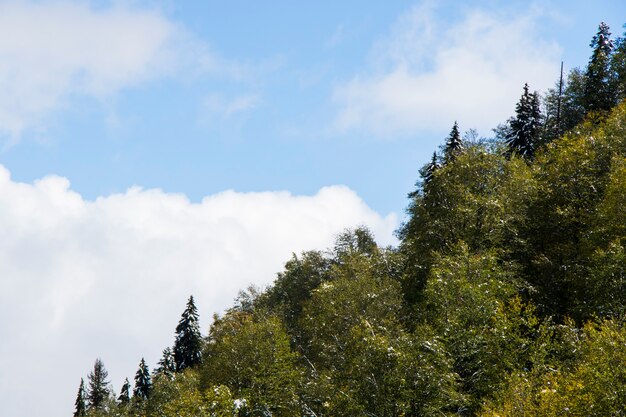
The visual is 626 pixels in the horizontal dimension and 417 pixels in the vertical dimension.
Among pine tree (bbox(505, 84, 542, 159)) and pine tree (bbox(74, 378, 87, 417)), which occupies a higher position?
pine tree (bbox(505, 84, 542, 159))

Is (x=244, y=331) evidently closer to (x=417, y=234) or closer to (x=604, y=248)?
(x=417, y=234)

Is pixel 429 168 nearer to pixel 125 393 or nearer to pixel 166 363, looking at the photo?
pixel 166 363

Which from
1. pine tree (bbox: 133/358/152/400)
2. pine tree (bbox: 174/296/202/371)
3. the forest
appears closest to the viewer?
the forest

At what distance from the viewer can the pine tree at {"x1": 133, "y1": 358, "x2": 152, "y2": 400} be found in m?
126

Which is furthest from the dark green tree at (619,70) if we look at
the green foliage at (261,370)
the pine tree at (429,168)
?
the green foliage at (261,370)

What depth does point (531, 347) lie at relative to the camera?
129ft

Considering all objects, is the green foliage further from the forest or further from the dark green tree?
the dark green tree

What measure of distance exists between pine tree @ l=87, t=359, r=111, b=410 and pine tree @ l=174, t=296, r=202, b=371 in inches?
1799

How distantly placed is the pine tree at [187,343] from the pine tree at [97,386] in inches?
1799

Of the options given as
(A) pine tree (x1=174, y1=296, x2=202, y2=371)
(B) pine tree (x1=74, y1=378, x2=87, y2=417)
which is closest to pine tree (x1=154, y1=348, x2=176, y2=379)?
(A) pine tree (x1=174, y1=296, x2=202, y2=371)

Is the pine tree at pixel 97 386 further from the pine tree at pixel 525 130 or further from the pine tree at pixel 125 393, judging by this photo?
the pine tree at pixel 525 130

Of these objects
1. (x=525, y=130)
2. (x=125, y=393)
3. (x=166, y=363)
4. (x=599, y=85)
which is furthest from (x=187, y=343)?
(x=599, y=85)

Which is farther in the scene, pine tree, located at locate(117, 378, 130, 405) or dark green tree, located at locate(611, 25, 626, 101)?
pine tree, located at locate(117, 378, 130, 405)

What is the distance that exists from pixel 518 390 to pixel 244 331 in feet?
116
